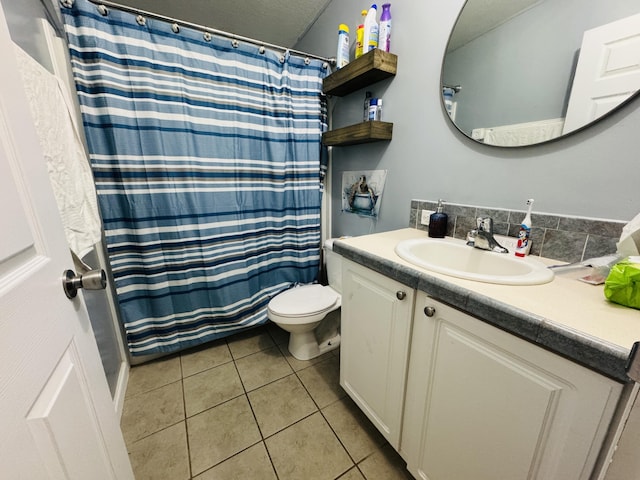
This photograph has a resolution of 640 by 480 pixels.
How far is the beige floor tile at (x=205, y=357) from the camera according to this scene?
1.59 metres

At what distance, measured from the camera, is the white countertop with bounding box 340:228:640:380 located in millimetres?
474

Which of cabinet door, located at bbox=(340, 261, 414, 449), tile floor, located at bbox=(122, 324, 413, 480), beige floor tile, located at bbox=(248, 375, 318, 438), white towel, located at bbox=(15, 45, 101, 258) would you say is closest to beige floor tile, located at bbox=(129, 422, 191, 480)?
tile floor, located at bbox=(122, 324, 413, 480)

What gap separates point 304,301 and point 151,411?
97cm

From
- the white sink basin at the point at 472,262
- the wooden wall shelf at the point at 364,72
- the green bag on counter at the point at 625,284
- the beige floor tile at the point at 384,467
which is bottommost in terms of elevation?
the beige floor tile at the point at 384,467

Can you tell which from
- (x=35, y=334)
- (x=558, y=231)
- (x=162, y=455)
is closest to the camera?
(x=35, y=334)

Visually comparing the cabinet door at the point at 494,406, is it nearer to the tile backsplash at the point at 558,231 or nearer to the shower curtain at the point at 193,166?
the tile backsplash at the point at 558,231

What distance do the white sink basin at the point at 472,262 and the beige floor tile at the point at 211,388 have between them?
124 centimetres

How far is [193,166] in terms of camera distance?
→ 145cm

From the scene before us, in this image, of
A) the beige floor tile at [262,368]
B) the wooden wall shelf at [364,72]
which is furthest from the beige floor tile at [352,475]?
the wooden wall shelf at [364,72]

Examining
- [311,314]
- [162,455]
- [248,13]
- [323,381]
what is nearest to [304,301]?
[311,314]

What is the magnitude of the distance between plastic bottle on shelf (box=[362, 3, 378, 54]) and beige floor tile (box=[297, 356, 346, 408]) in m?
1.84

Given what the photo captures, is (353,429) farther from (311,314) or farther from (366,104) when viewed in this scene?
(366,104)

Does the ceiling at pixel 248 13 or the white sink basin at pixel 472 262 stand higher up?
the ceiling at pixel 248 13

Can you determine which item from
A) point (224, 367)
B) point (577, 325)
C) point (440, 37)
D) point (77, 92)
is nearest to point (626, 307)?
point (577, 325)
